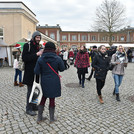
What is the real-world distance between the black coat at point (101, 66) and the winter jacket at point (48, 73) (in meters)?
1.89

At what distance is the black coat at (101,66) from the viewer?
15.2 feet

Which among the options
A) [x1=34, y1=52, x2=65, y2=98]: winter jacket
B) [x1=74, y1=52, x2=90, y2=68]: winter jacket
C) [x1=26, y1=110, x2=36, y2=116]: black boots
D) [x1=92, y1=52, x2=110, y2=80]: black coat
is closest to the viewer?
[x1=34, y1=52, x2=65, y2=98]: winter jacket

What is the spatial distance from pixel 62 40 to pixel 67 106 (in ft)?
162

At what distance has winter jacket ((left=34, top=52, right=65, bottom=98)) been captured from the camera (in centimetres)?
309

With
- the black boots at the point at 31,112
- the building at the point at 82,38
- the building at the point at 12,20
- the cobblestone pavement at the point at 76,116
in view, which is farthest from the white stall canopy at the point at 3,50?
the building at the point at 82,38

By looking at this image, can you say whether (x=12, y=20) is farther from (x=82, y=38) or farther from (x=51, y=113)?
(x=82, y=38)

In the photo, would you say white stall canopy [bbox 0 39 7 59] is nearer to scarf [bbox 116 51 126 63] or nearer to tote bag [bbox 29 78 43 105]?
scarf [bbox 116 51 126 63]

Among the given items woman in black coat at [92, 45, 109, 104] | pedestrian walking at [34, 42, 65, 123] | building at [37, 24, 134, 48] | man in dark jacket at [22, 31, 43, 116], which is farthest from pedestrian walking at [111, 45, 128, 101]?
building at [37, 24, 134, 48]

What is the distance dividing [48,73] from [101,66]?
2.15 meters

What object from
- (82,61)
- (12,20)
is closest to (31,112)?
(82,61)

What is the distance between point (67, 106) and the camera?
436 centimetres

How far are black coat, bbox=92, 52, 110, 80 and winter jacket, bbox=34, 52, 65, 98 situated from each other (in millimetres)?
1894

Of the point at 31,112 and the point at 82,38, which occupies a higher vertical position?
the point at 82,38

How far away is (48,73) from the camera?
3113mm
